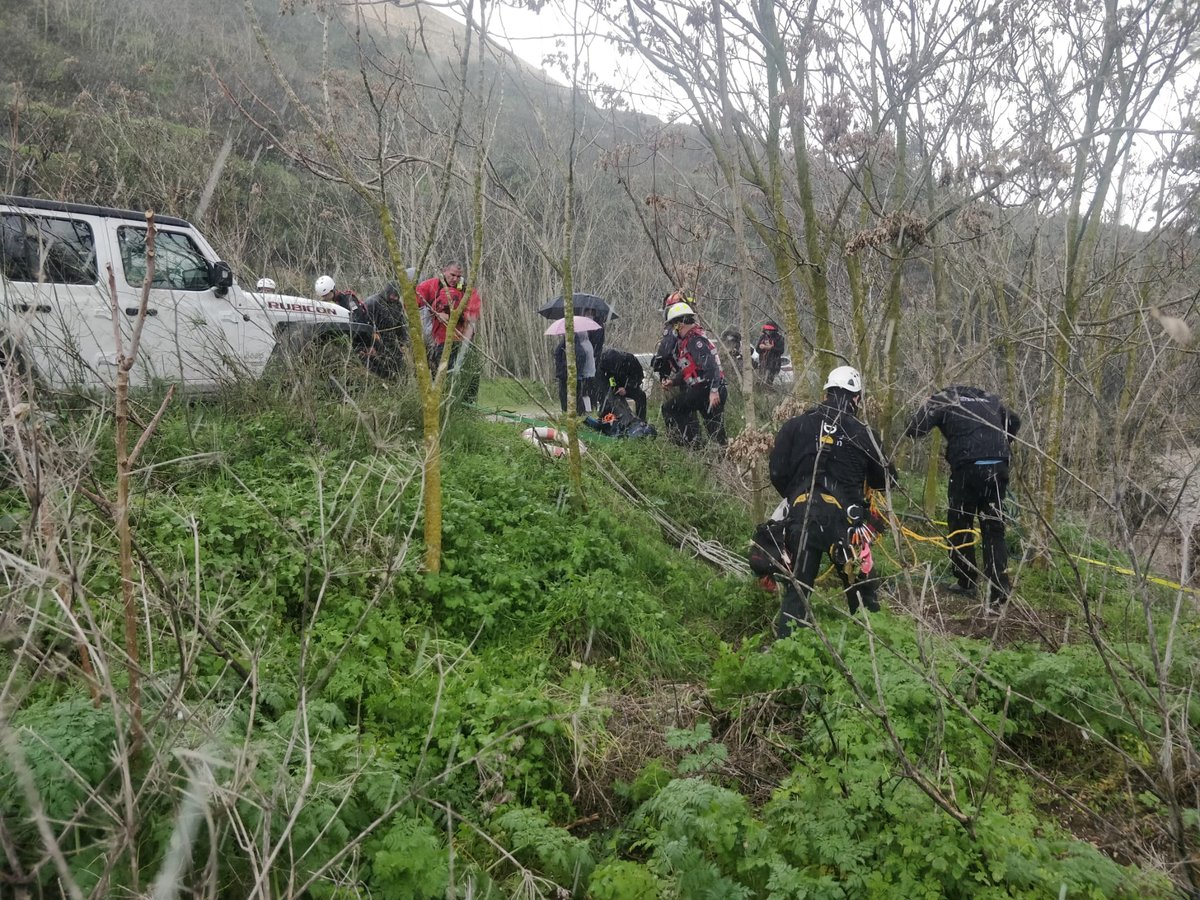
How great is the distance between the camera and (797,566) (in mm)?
4512

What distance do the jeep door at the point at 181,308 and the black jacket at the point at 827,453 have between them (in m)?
4.01

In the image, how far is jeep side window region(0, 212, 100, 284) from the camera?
523 centimetres

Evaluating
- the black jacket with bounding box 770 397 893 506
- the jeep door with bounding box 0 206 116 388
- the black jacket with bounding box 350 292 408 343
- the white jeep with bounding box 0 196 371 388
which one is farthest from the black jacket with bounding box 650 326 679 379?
the jeep door with bounding box 0 206 116 388

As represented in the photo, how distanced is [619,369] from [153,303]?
4.90 metres

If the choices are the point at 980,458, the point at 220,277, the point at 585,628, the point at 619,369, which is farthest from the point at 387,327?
the point at 980,458

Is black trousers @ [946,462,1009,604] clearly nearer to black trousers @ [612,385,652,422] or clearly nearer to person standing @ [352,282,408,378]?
black trousers @ [612,385,652,422]

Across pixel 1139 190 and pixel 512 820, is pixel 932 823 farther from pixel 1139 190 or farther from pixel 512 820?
pixel 1139 190

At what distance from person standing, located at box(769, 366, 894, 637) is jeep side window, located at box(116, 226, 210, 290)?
5000 millimetres

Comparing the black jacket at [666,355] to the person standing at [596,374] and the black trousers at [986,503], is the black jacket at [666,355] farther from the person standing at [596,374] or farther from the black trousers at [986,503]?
the black trousers at [986,503]

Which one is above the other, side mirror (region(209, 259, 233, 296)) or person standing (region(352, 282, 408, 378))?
side mirror (region(209, 259, 233, 296))

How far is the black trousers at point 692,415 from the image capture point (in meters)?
8.04

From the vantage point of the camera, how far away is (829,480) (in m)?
4.79

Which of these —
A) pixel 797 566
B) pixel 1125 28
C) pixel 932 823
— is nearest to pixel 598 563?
pixel 797 566

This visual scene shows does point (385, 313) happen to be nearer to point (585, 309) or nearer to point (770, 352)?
point (585, 309)
